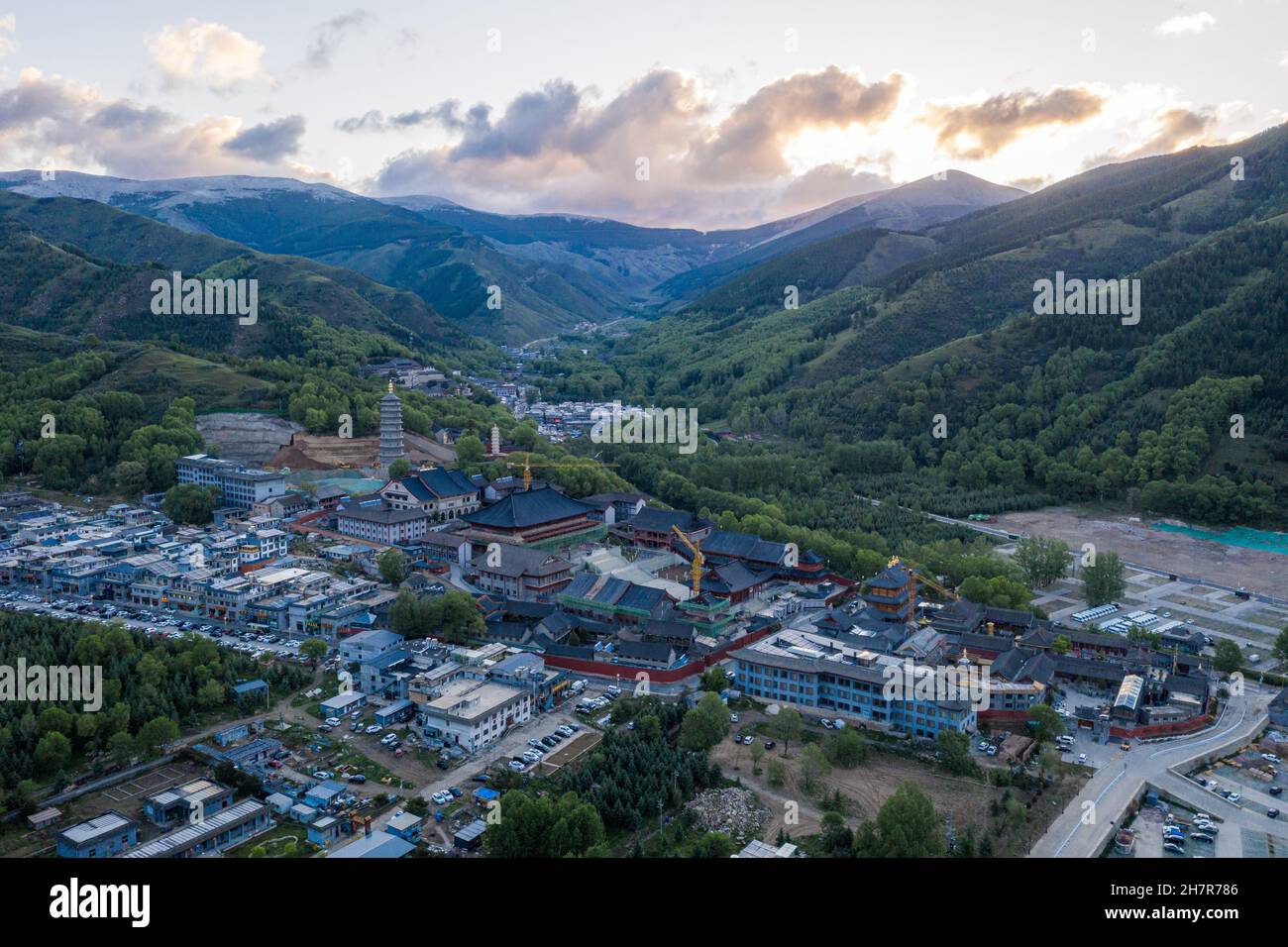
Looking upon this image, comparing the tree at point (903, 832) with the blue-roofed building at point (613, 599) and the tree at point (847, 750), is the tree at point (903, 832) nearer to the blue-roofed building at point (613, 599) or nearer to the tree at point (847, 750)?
the tree at point (847, 750)

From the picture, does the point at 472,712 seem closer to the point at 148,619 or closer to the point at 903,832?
the point at 903,832

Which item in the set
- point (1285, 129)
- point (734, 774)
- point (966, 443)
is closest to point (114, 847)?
point (734, 774)

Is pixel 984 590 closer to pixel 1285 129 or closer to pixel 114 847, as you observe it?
pixel 114 847

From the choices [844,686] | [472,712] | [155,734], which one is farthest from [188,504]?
[844,686]

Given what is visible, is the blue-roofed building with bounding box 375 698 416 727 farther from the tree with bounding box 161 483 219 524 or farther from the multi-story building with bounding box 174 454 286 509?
the multi-story building with bounding box 174 454 286 509

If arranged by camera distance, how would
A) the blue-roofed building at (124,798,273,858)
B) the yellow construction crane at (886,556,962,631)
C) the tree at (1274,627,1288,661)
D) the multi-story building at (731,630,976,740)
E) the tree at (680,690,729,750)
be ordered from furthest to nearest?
the yellow construction crane at (886,556,962,631) → the tree at (1274,627,1288,661) → the multi-story building at (731,630,976,740) → the tree at (680,690,729,750) → the blue-roofed building at (124,798,273,858)

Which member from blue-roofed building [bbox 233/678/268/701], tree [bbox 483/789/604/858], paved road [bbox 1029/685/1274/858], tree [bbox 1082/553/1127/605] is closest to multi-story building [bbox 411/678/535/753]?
blue-roofed building [bbox 233/678/268/701]
